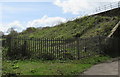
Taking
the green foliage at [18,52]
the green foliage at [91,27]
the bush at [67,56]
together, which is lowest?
the bush at [67,56]

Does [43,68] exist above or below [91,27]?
below

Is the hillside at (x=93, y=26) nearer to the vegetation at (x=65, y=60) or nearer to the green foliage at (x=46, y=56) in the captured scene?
the vegetation at (x=65, y=60)

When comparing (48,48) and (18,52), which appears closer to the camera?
(18,52)

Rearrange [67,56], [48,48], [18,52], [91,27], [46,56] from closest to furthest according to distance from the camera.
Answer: [46,56] < [67,56] < [18,52] < [48,48] < [91,27]

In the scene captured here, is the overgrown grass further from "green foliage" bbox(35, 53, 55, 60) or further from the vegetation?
"green foliage" bbox(35, 53, 55, 60)

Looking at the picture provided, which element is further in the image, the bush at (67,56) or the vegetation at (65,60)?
the bush at (67,56)

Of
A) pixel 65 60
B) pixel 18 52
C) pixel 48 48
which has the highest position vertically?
pixel 48 48

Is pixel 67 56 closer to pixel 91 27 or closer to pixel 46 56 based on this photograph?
pixel 46 56

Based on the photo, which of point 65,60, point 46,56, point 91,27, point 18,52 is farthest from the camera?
point 91,27

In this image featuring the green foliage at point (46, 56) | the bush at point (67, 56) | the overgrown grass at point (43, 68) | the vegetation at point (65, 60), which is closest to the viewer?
the overgrown grass at point (43, 68)

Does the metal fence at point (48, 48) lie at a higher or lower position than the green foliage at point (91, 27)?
lower

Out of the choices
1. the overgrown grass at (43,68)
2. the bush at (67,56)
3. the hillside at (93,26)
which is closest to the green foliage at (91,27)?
the hillside at (93,26)

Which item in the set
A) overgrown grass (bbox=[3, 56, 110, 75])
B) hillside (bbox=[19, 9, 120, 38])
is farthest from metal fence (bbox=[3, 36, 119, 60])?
hillside (bbox=[19, 9, 120, 38])

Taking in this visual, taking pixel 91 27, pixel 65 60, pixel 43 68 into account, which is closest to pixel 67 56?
pixel 65 60
